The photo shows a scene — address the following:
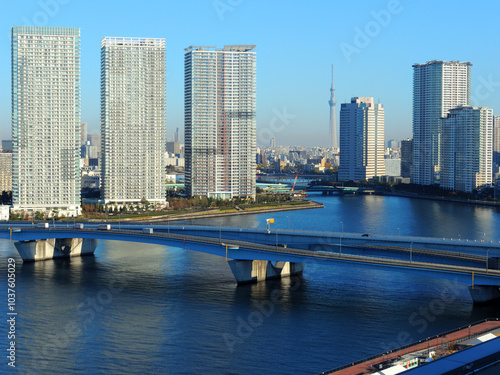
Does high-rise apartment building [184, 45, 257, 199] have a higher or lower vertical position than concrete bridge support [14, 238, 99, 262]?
higher

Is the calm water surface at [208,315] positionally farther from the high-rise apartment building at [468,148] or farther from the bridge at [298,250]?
the high-rise apartment building at [468,148]

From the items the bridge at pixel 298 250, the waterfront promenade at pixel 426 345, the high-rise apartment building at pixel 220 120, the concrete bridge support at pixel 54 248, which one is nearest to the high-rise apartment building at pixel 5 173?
the high-rise apartment building at pixel 220 120

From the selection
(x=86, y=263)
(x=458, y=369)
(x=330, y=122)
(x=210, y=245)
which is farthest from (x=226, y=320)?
(x=330, y=122)

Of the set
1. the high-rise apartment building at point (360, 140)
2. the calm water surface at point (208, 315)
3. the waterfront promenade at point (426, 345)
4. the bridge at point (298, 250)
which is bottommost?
the calm water surface at point (208, 315)

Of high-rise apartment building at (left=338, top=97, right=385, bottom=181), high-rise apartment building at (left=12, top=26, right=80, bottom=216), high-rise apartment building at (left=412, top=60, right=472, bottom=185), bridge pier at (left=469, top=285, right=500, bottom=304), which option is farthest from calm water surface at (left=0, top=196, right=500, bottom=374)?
high-rise apartment building at (left=338, top=97, right=385, bottom=181)

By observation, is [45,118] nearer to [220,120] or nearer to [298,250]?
[220,120]

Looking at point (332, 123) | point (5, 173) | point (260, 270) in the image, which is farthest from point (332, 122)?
point (260, 270)

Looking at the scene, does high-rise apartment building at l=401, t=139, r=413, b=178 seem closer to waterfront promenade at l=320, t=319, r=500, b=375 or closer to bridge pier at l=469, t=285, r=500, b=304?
bridge pier at l=469, t=285, r=500, b=304
